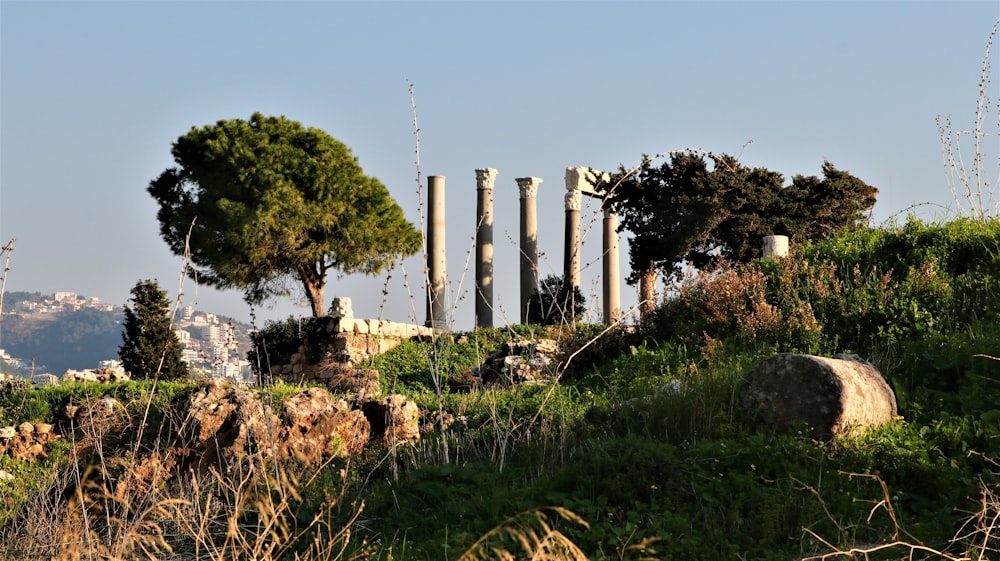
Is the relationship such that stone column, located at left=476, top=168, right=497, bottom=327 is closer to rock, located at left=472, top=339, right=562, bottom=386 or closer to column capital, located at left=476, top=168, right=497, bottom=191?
column capital, located at left=476, top=168, right=497, bottom=191

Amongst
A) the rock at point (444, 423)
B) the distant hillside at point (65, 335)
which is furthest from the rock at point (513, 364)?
the distant hillside at point (65, 335)

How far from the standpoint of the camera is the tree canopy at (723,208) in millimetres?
23891

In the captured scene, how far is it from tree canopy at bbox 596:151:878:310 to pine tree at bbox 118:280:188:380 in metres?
10.9

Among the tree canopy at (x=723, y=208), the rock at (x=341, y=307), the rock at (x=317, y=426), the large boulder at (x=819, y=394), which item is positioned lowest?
the rock at (x=317, y=426)

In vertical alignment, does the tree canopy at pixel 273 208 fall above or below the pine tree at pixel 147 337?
above

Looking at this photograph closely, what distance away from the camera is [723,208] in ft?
78.4

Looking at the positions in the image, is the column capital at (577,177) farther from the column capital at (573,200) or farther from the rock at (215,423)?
the rock at (215,423)

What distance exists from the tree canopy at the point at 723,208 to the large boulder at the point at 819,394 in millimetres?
15682

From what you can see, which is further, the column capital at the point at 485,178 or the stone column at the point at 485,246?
the column capital at the point at 485,178

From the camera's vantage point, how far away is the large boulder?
7.40m

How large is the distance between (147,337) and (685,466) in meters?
14.9

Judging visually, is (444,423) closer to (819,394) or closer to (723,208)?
(819,394)

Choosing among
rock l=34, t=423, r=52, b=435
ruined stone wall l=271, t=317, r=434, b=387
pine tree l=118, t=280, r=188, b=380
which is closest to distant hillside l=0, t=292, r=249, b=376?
ruined stone wall l=271, t=317, r=434, b=387

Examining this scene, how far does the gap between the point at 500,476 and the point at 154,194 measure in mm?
24443
